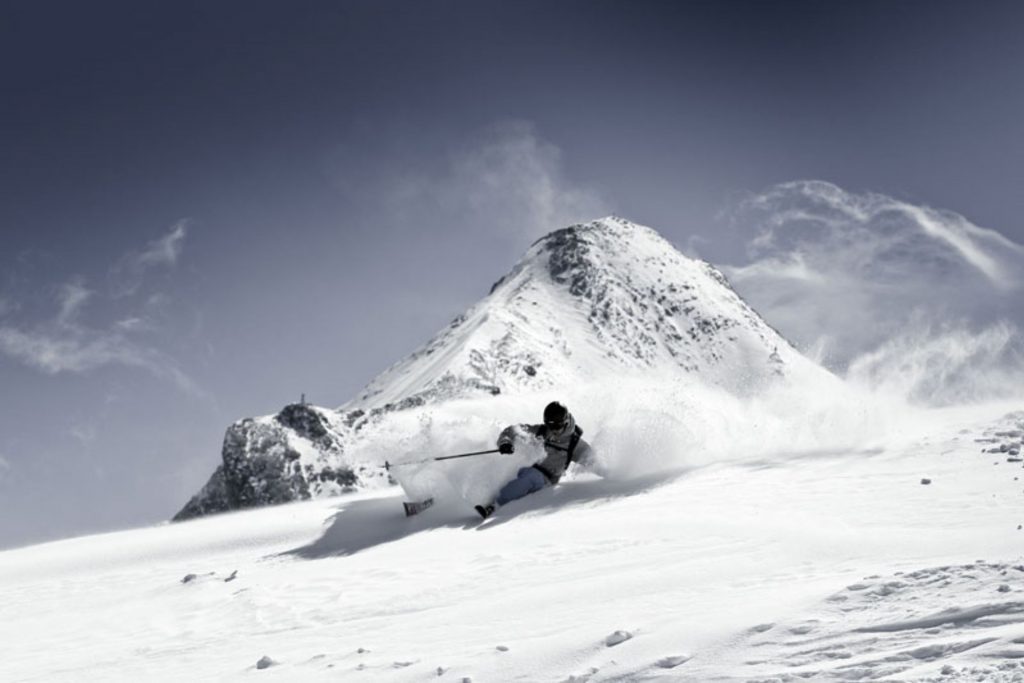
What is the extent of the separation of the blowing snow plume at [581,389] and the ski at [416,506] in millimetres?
201

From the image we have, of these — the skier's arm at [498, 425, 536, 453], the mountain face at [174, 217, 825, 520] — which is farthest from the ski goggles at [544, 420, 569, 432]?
the mountain face at [174, 217, 825, 520]

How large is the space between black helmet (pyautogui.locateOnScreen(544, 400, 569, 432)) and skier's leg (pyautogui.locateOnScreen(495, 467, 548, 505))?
2.79 feet

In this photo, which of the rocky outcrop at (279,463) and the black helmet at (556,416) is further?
the rocky outcrop at (279,463)

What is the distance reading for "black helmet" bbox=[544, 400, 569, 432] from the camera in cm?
1246

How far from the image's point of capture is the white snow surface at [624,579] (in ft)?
15.4

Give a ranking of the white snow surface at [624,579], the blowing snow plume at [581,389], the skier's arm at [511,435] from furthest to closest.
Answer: the blowing snow plume at [581,389], the skier's arm at [511,435], the white snow surface at [624,579]

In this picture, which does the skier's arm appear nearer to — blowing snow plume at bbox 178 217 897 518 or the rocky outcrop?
blowing snow plume at bbox 178 217 897 518

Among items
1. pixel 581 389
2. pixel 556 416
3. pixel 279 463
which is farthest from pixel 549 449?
pixel 279 463

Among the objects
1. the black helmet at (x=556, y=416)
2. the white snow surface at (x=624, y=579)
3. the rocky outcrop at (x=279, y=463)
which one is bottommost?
the white snow surface at (x=624, y=579)

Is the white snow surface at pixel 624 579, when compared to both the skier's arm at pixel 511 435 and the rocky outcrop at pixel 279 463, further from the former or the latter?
the rocky outcrop at pixel 279 463

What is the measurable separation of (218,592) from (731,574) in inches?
274

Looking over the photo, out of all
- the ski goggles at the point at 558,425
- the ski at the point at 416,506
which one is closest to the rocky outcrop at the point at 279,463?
Result: the ski at the point at 416,506

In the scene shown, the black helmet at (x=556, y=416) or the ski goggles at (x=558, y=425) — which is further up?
the black helmet at (x=556, y=416)

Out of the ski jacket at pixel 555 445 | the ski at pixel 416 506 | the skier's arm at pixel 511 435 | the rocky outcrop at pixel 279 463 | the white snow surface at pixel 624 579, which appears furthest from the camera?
the rocky outcrop at pixel 279 463
